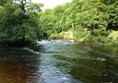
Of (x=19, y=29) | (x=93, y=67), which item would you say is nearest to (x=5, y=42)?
(x=19, y=29)

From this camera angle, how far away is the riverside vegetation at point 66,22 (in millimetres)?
35812

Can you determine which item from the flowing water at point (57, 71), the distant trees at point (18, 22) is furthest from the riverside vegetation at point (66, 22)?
the flowing water at point (57, 71)

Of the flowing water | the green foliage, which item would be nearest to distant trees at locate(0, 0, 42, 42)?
the flowing water

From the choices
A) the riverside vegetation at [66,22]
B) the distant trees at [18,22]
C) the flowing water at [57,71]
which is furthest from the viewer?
the riverside vegetation at [66,22]

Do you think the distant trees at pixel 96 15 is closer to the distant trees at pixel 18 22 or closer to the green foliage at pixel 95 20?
the green foliage at pixel 95 20

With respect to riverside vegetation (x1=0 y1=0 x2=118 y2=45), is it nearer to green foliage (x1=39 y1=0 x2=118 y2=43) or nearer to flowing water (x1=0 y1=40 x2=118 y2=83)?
green foliage (x1=39 y1=0 x2=118 y2=43)

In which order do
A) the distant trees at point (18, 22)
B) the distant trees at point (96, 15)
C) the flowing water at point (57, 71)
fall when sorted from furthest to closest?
the distant trees at point (96, 15) < the distant trees at point (18, 22) < the flowing water at point (57, 71)

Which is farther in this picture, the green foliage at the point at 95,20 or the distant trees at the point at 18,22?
the green foliage at the point at 95,20

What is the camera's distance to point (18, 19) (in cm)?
3709

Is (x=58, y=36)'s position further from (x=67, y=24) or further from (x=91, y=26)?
(x=91, y=26)

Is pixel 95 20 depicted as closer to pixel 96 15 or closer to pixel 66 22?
pixel 96 15

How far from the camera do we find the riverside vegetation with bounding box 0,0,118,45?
3581 centimetres

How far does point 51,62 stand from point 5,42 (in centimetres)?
1482

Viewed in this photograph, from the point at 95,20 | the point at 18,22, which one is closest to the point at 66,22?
the point at 95,20
